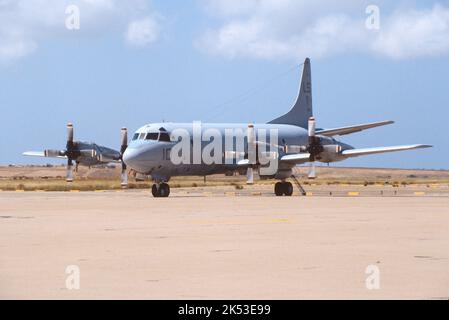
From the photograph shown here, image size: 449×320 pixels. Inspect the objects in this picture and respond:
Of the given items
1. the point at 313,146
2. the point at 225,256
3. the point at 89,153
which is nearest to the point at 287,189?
the point at 313,146

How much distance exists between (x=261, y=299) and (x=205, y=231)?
38.6 ft

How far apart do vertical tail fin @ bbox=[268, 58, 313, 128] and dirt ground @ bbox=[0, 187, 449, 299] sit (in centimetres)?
2943

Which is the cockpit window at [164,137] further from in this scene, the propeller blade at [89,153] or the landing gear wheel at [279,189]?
the propeller blade at [89,153]

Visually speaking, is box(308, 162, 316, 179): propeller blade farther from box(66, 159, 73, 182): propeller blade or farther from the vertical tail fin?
box(66, 159, 73, 182): propeller blade

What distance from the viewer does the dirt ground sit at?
12328 mm

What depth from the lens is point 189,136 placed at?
167ft

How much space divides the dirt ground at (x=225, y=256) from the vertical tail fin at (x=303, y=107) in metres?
29.4

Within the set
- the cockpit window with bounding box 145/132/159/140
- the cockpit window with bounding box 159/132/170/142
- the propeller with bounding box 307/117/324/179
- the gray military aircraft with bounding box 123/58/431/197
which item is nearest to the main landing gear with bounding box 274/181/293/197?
the gray military aircraft with bounding box 123/58/431/197

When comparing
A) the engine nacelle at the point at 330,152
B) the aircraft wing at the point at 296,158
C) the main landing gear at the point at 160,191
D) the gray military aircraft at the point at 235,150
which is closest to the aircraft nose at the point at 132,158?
the gray military aircraft at the point at 235,150

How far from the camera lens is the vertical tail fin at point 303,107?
59.4 m

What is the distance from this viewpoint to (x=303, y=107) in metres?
60.5

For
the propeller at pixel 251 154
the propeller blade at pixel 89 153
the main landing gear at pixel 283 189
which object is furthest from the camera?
the propeller blade at pixel 89 153

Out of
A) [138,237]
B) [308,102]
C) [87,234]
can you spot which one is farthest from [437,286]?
[308,102]

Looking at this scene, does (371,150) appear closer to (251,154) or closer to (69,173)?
(251,154)
